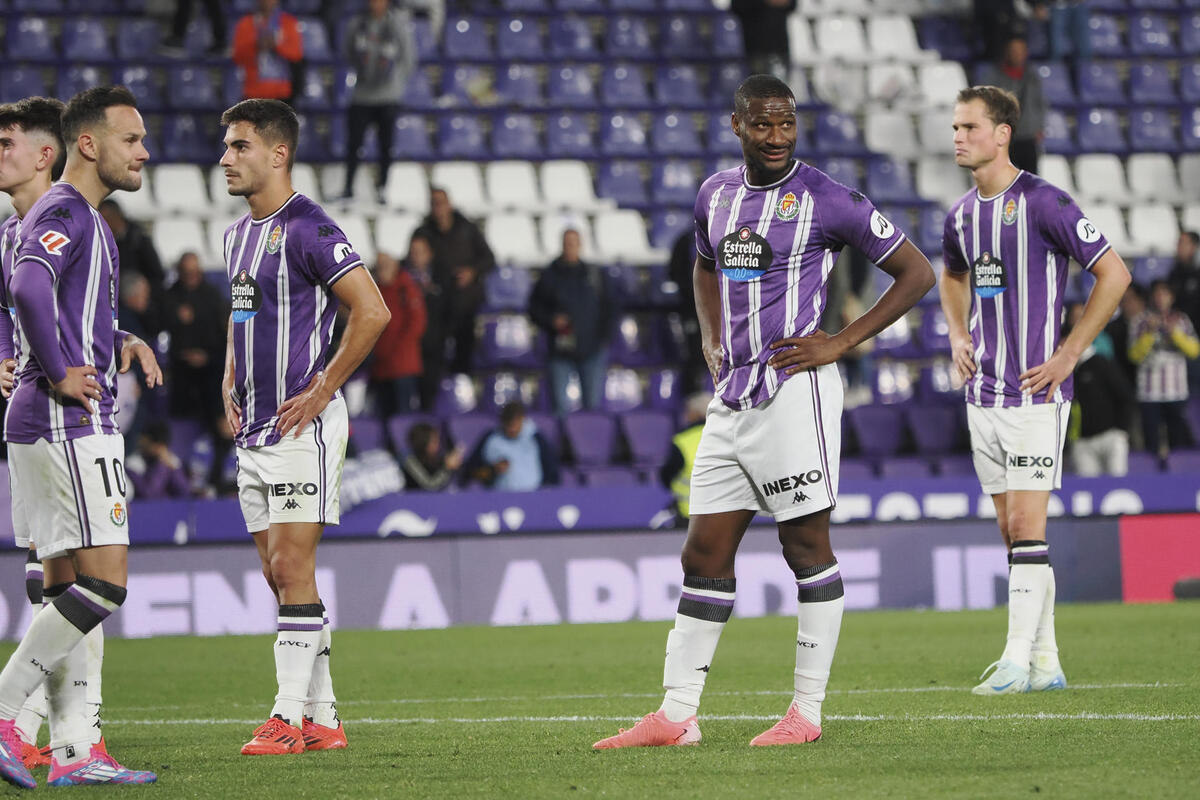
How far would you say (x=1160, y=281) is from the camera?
622 inches

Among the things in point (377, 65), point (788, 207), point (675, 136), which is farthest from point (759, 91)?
point (675, 136)

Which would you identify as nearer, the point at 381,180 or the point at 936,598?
the point at 936,598

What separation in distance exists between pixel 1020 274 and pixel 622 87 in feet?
42.0

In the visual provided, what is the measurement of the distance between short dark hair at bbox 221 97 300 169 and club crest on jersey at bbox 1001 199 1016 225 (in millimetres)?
3255

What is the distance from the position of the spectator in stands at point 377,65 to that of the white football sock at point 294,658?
1189 centimetres

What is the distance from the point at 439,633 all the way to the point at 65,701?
669 centimetres

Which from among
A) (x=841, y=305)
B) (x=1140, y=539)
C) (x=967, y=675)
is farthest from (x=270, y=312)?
(x=841, y=305)

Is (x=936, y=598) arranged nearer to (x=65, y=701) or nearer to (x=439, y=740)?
(x=439, y=740)

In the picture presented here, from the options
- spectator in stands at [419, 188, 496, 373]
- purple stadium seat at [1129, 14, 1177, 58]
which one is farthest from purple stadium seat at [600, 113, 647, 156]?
purple stadium seat at [1129, 14, 1177, 58]

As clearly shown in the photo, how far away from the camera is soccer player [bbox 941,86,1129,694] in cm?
730

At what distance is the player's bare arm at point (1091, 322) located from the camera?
23.7 feet

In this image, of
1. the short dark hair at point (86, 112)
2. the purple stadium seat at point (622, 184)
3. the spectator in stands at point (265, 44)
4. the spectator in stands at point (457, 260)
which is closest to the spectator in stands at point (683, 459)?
the spectator in stands at point (457, 260)

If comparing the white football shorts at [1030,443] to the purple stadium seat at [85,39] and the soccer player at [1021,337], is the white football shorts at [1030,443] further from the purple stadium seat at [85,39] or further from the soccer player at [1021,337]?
the purple stadium seat at [85,39]

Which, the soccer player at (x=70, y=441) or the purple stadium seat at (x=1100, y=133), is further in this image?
the purple stadium seat at (x=1100, y=133)
